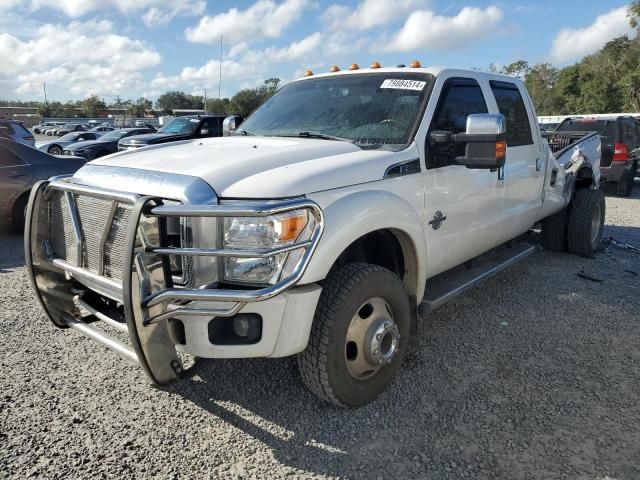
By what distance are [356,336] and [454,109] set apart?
188 cm

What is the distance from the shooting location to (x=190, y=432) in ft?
9.13

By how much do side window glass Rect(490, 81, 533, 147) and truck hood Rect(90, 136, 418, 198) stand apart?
1598 mm

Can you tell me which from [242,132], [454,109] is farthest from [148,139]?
[454,109]

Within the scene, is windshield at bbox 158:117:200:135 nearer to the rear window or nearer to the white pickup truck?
the rear window

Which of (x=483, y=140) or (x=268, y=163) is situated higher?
(x=483, y=140)

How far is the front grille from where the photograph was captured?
265cm

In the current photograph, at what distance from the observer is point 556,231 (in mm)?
6238

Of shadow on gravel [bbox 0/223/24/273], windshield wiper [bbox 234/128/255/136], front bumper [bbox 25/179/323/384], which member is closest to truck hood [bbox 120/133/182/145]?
shadow on gravel [bbox 0/223/24/273]

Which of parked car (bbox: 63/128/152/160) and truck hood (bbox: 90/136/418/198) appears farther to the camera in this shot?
parked car (bbox: 63/128/152/160)

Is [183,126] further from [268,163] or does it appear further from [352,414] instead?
[352,414]

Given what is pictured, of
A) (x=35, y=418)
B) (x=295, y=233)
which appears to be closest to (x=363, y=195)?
(x=295, y=233)

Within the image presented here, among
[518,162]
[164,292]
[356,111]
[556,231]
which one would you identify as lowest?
[556,231]

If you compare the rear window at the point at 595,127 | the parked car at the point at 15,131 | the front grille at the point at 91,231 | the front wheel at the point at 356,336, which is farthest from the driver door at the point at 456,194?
the parked car at the point at 15,131

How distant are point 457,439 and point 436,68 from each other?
8.29 ft
